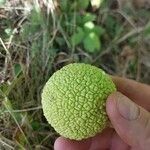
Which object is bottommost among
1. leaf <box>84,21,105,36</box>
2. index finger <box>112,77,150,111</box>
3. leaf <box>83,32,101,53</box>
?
index finger <box>112,77,150,111</box>

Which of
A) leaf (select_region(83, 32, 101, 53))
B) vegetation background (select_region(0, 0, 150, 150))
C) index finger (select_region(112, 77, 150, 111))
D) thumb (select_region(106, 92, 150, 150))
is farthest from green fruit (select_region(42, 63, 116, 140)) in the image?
leaf (select_region(83, 32, 101, 53))

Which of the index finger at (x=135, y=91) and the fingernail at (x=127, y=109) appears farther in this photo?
the index finger at (x=135, y=91)

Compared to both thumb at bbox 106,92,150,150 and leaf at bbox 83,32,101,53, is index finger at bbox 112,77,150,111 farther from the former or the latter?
leaf at bbox 83,32,101,53

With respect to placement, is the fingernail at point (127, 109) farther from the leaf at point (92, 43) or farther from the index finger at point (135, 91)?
the leaf at point (92, 43)

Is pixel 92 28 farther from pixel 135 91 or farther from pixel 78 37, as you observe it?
pixel 135 91

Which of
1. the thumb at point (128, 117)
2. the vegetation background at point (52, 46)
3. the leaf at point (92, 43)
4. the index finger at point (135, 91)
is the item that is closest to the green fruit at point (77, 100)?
the thumb at point (128, 117)

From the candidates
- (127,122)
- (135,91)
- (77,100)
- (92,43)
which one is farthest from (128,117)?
(92,43)
